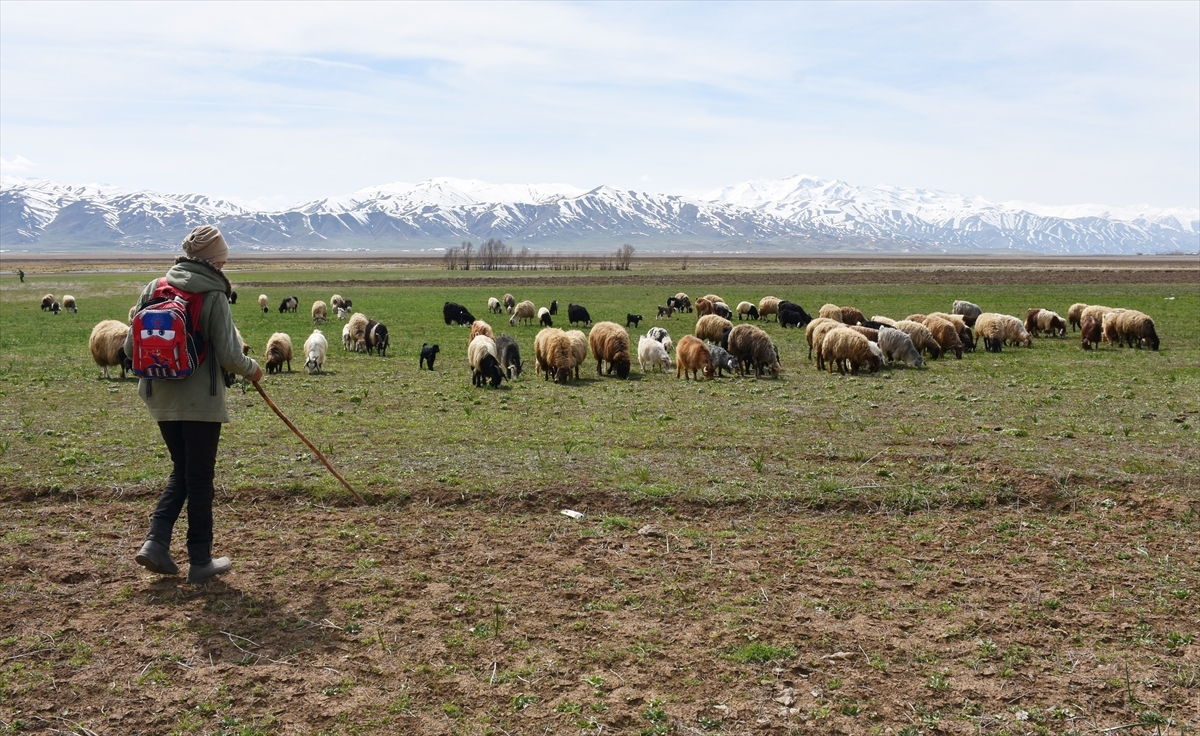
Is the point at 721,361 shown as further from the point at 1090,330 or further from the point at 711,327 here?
the point at 1090,330

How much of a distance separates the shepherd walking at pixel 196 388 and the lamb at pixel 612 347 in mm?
14737

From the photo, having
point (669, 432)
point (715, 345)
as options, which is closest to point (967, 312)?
point (715, 345)

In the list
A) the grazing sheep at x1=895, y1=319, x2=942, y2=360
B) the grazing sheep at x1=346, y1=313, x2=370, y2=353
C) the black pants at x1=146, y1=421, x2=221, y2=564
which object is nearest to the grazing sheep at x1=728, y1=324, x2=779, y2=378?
the grazing sheep at x1=895, y1=319, x2=942, y2=360

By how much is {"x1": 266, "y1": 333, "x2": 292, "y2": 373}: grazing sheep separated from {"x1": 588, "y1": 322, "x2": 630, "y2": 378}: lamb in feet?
28.1

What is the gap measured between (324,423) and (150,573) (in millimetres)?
6852

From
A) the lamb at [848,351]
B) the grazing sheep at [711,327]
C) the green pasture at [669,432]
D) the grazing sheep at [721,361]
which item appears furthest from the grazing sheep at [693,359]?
the grazing sheep at [711,327]

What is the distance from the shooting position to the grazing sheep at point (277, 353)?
21547mm

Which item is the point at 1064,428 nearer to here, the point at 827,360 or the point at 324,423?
the point at 827,360

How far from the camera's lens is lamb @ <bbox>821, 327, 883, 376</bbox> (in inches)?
819

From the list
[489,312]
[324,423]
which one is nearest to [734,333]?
[324,423]

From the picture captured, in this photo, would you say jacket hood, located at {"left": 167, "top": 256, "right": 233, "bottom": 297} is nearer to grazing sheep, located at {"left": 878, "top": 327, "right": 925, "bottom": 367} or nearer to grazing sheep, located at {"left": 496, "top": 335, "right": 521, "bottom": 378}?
grazing sheep, located at {"left": 496, "top": 335, "right": 521, "bottom": 378}

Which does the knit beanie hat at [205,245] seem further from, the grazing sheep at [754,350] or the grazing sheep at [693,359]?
the grazing sheep at [754,350]

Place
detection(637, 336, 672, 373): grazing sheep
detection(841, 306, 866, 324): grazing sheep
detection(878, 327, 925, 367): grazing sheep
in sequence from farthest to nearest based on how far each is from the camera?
detection(841, 306, 866, 324): grazing sheep < detection(878, 327, 925, 367): grazing sheep < detection(637, 336, 672, 373): grazing sheep

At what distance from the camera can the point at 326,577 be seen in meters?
6.77
